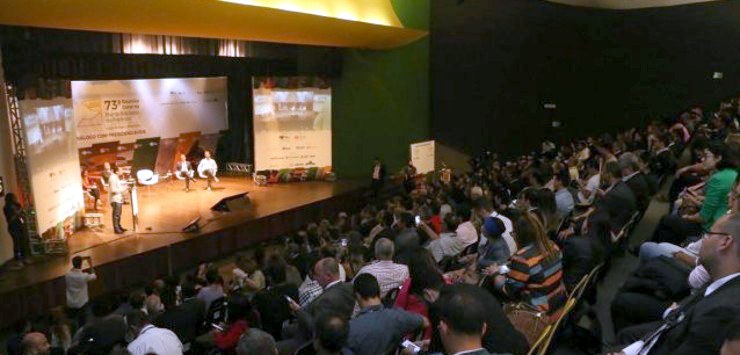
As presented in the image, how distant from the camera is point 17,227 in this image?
7.95 metres

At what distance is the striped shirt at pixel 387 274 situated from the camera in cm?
410

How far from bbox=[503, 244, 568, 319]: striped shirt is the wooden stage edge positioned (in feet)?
19.8

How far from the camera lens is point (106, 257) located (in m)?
8.33

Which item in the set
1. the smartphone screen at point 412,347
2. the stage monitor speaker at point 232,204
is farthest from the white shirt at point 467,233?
A: the stage monitor speaker at point 232,204

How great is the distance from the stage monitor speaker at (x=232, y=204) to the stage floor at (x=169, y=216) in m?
0.13

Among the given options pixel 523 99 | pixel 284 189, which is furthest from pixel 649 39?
pixel 284 189

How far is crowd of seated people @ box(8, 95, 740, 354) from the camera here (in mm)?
2289

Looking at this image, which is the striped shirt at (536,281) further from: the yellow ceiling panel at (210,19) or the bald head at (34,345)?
the yellow ceiling panel at (210,19)

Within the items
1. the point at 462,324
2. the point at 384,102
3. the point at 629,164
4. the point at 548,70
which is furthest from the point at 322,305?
the point at 548,70

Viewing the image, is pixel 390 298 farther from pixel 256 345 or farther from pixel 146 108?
pixel 146 108

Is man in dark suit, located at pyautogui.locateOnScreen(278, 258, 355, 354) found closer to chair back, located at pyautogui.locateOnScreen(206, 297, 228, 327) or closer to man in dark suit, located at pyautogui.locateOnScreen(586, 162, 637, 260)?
chair back, located at pyautogui.locateOnScreen(206, 297, 228, 327)

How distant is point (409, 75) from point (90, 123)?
7.21 metres

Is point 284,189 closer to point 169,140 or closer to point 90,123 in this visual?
point 169,140

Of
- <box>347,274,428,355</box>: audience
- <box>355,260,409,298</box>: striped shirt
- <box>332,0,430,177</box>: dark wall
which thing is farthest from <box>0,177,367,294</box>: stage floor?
<box>347,274,428,355</box>: audience
